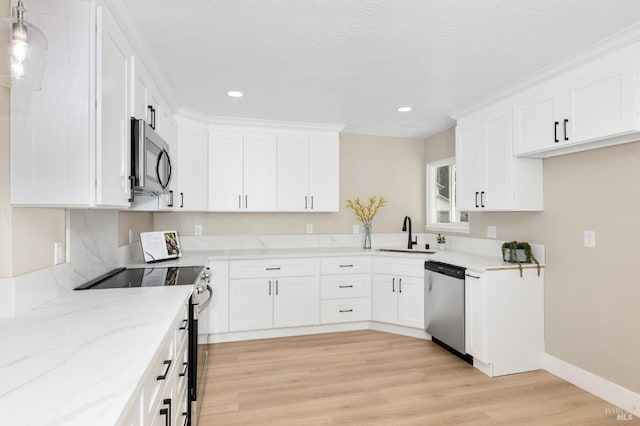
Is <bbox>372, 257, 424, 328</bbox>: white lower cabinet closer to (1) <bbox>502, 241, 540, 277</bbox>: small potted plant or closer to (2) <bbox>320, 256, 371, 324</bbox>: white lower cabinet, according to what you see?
(2) <bbox>320, 256, 371, 324</bbox>: white lower cabinet

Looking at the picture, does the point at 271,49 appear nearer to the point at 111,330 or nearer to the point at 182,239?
the point at 111,330

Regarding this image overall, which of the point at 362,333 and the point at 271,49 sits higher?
the point at 271,49

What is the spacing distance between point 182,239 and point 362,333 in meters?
2.27

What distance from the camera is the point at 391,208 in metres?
4.46

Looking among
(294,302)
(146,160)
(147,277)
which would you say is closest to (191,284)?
(147,277)

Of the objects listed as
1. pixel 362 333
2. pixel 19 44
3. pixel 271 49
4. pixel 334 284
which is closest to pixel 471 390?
pixel 362 333

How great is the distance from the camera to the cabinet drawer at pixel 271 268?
343 centimetres

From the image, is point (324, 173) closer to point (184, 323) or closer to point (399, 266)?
point (399, 266)

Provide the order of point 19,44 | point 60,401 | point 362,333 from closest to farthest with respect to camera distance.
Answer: point 60,401
point 19,44
point 362,333

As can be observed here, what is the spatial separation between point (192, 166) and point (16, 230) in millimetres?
2186

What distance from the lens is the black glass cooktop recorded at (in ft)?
6.73

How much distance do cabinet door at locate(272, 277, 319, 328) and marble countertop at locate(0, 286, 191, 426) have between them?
Result: 73.9 inches

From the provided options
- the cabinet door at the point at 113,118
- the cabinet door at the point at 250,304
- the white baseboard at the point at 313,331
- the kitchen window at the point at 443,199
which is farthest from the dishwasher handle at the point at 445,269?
the cabinet door at the point at 113,118

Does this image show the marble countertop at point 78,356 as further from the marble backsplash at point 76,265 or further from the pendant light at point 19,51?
the pendant light at point 19,51
